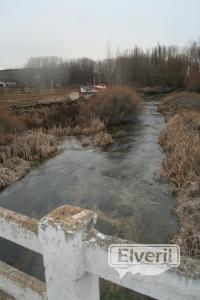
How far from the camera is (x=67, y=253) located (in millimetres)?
1382

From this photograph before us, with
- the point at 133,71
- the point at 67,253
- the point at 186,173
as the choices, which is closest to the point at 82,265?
the point at 67,253

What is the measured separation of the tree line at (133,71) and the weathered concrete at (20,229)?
132ft

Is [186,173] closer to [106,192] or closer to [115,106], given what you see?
[106,192]

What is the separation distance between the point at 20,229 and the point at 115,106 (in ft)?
63.1

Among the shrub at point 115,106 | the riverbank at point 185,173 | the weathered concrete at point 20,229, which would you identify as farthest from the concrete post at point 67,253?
the shrub at point 115,106

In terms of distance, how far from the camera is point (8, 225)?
69.8 inches

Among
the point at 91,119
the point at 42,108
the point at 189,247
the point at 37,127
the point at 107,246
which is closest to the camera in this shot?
the point at 107,246

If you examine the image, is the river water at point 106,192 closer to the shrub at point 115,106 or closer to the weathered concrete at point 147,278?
the weathered concrete at point 147,278

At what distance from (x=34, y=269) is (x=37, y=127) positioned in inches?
533

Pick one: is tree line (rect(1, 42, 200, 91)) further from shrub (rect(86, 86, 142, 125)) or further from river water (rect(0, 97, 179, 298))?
river water (rect(0, 97, 179, 298))

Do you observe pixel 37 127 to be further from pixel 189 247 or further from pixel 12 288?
pixel 12 288

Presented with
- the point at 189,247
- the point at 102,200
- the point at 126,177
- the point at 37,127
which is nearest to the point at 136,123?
the point at 37,127

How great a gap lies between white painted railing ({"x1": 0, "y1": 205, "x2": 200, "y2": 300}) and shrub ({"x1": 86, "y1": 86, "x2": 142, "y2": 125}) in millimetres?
18857

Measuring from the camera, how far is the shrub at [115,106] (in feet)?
66.7
